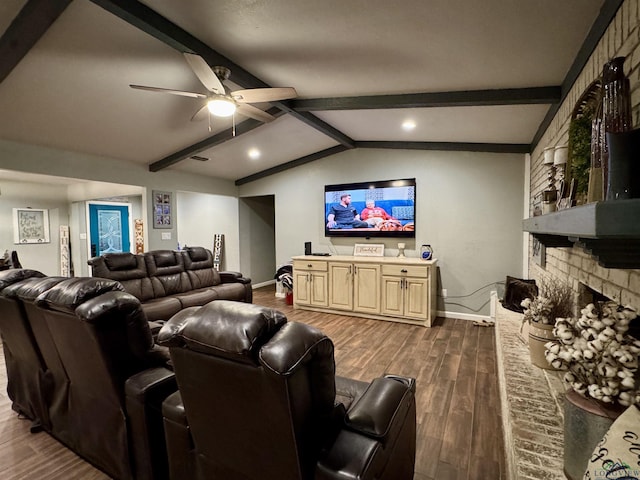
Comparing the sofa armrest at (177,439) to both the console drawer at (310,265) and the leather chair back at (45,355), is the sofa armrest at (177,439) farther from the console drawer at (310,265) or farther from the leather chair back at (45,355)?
the console drawer at (310,265)

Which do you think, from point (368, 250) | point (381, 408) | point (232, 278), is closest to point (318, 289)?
point (368, 250)

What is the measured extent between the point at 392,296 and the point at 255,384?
3741 mm

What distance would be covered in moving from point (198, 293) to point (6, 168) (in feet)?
8.55

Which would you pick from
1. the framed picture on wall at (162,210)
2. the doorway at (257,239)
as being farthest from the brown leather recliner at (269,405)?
the doorway at (257,239)

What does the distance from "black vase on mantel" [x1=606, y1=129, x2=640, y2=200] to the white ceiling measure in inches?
51.9

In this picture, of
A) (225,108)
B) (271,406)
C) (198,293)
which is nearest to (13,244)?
(198,293)

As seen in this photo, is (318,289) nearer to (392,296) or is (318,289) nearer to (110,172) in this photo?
(392,296)

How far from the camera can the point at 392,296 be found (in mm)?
4473

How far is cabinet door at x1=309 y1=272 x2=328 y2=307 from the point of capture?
16.5 feet

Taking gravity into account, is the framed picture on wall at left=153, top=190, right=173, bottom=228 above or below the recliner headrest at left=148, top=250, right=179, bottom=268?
above

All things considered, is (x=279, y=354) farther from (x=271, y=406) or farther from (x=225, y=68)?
(x=225, y=68)

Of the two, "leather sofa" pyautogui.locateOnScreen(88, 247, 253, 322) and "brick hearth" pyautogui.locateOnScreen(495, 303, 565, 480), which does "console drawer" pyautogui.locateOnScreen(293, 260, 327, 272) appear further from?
"brick hearth" pyautogui.locateOnScreen(495, 303, 565, 480)

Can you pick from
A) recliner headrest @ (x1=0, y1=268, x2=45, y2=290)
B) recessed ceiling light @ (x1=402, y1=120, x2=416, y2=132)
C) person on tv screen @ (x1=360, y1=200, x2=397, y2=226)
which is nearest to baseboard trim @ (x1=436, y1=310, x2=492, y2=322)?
person on tv screen @ (x1=360, y1=200, x2=397, y2=226)

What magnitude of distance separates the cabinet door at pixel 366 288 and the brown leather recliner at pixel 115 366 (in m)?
3.36
